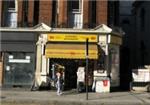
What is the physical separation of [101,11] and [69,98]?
858cm

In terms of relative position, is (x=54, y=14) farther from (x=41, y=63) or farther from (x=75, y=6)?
(x=41, y=63)

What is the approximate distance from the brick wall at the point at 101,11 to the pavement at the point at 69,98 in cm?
544

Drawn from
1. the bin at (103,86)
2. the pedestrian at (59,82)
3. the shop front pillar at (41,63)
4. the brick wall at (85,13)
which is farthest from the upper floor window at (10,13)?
the bin at (103,86)

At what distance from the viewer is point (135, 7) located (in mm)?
52594

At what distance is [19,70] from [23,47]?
5.58 feet

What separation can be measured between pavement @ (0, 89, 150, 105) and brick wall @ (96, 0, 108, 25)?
5.44 metres

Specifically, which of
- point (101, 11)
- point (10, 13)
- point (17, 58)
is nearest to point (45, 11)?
point (10, 13)

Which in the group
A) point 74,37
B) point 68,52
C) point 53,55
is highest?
point 74,37

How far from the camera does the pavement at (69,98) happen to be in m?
25.8

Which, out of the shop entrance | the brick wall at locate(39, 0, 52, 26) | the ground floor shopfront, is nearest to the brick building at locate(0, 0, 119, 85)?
the brick wall at locate(39, 0, 52, 26)

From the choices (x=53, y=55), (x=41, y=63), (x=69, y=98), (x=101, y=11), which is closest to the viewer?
(x=69, y=98)

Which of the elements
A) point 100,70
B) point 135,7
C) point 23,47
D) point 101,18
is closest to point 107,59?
point 100,70

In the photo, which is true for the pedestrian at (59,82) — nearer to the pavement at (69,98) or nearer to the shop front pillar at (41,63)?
the pavement at (69,98)

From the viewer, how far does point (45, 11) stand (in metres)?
33.9
